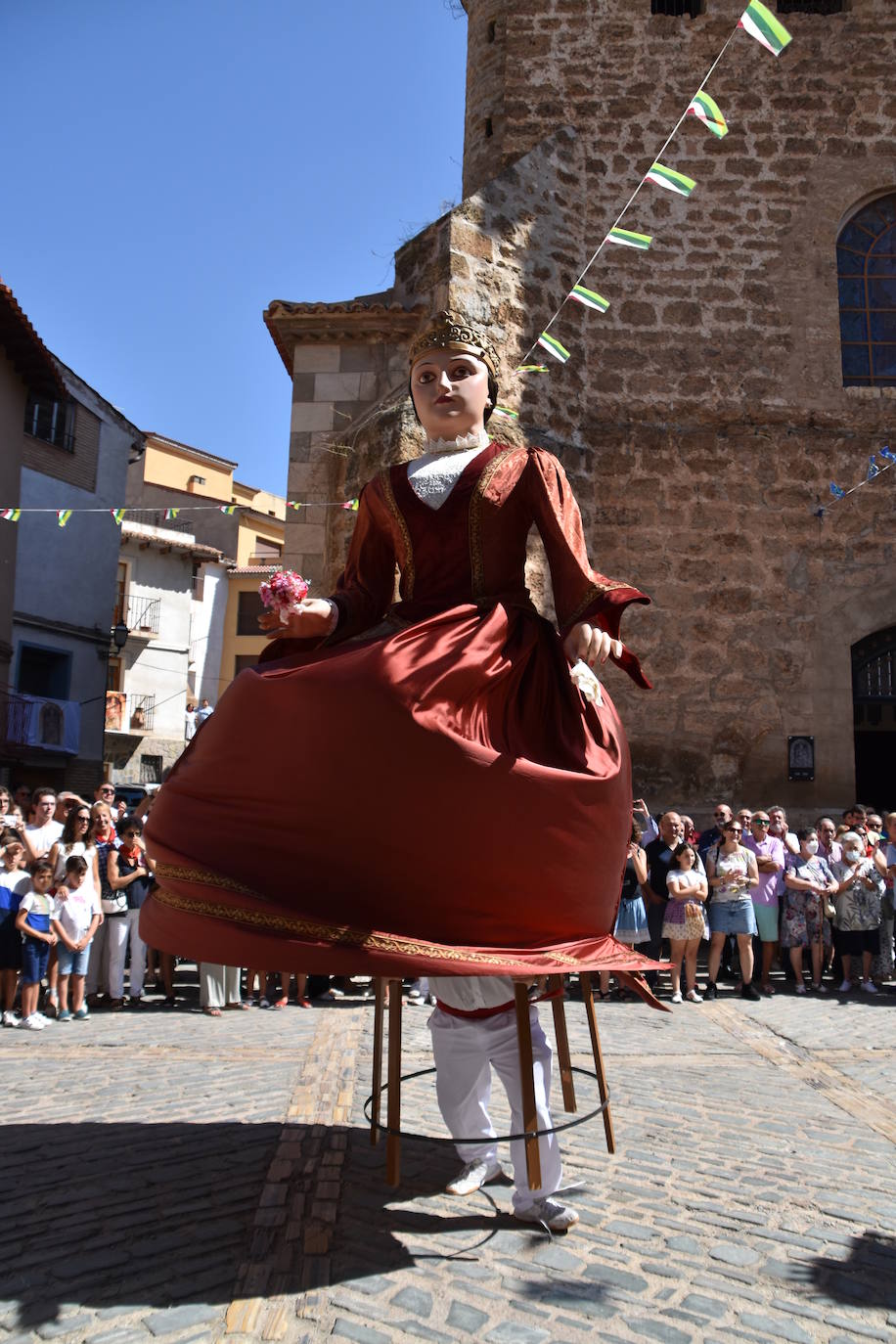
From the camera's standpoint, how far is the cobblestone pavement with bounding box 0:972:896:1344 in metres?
2.34

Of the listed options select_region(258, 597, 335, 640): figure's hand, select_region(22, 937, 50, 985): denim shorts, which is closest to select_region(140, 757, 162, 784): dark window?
select_region(22, 937, 50, 985): denim shorts

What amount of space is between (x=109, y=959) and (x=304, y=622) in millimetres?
5695

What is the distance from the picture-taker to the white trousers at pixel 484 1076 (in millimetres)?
2891

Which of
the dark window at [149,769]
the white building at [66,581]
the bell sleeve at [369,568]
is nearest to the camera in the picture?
the bell sleeve at [369,568]

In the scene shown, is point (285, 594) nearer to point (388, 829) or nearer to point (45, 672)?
point (388, 829)

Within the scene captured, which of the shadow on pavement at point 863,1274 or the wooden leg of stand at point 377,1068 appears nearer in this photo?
the shadow on pavement at point 863,1274

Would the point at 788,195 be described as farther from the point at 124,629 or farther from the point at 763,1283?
the point at 124,629

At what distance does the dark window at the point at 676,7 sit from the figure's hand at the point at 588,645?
34.3 feet

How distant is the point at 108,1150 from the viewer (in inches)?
138

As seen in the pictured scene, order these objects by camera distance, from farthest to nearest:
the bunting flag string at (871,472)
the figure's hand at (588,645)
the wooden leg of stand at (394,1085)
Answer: the bunting flag string at (871,472) → the figure's hand at (588,645) → the wooden leg of stand at (394,1085)

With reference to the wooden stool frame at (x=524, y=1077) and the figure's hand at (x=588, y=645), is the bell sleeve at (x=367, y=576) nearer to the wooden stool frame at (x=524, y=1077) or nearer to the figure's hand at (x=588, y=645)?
the figure's hand at (x=588, y=645)

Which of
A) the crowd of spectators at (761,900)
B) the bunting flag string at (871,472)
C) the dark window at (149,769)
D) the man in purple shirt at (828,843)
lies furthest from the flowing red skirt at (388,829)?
the dark window at (149,769)

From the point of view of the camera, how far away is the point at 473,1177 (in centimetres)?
316

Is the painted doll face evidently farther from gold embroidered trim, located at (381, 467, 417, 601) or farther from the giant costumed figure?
the giant costumed figure
